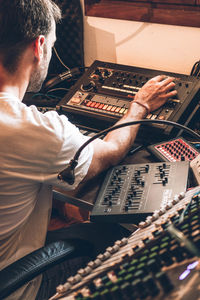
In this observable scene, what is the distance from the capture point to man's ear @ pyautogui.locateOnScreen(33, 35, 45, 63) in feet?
3.82

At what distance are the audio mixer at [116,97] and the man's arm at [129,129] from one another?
3 centimetres

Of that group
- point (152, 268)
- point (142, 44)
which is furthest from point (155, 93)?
point (152, 268)

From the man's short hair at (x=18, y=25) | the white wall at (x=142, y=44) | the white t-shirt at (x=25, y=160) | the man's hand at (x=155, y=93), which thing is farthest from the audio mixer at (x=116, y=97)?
the man's short hair at (x=18, y=25)

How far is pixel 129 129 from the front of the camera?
139 cm

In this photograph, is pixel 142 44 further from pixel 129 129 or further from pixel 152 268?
pixel 152 268

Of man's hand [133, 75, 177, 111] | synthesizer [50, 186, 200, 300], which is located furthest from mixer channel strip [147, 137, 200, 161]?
synthesizer [50, 186, 200, 300]

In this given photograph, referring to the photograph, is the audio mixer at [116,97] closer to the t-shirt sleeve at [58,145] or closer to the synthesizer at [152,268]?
the t-shirt sleeve at [58,145]

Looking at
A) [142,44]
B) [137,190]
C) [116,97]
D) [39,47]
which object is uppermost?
[39,47]

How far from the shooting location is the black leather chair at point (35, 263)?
98cm

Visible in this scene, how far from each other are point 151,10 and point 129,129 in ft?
2.21

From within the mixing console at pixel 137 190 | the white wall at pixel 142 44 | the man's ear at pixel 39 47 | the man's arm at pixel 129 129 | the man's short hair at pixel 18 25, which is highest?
the man's short hair at pixel 18 25

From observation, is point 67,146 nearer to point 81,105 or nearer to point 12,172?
point 12,172

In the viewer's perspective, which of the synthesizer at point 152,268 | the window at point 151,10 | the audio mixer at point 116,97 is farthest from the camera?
the window at point 151,10

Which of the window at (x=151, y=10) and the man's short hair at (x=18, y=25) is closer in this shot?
the man's short hair at (x=18, y=25)
